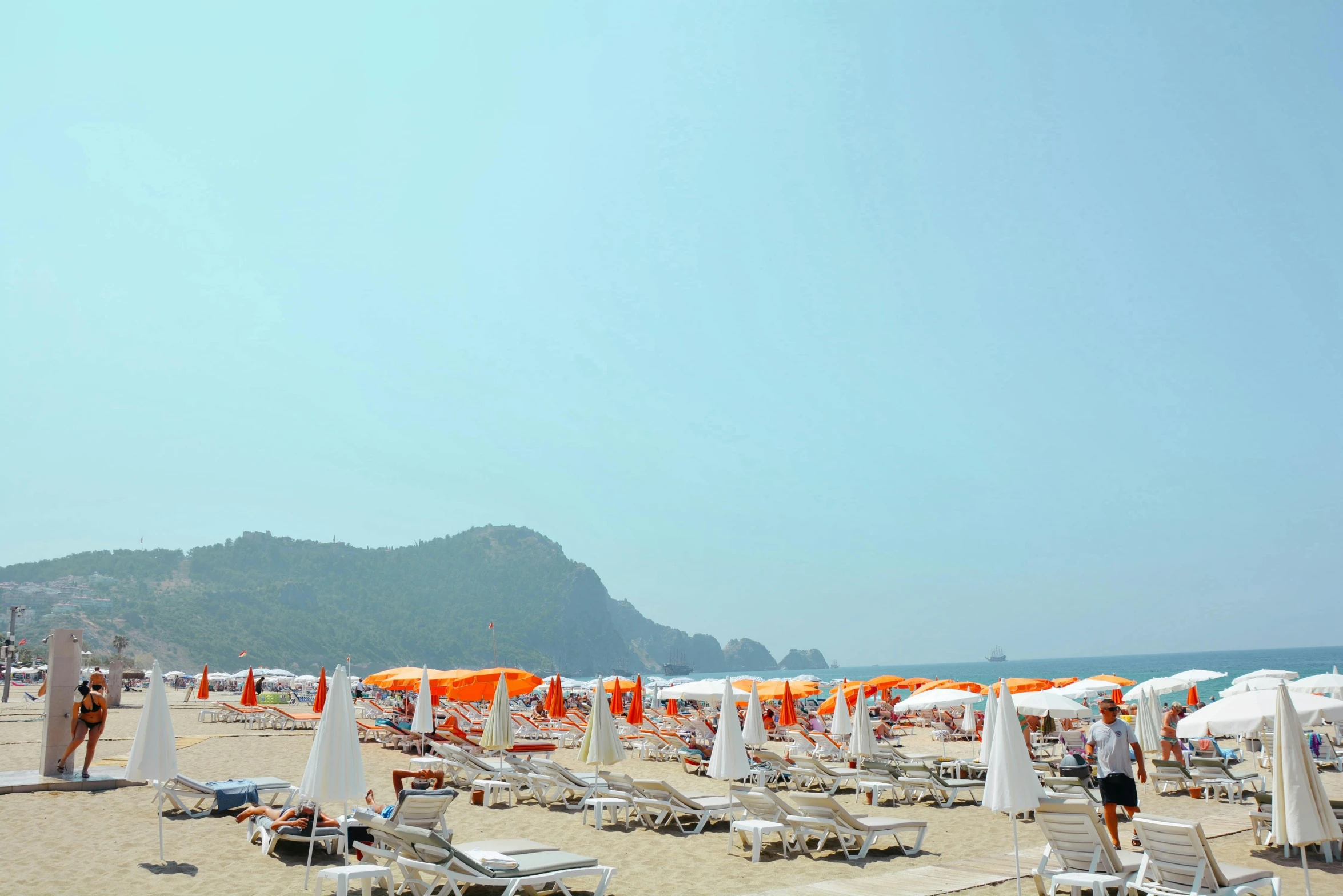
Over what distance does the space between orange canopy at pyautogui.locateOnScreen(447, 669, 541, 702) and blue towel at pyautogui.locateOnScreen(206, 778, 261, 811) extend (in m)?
7.26

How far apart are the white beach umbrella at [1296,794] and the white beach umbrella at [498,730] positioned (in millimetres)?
10102

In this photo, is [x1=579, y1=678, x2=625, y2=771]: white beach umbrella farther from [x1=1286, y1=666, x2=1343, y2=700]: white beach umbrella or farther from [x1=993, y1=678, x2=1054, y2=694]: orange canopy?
[x1=993, y1=678, x2=1054, y2=694]: orange canopy

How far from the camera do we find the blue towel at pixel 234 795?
9617 millimetres

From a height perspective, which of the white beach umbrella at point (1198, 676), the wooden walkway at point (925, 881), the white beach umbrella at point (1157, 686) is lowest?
the wooden walkway at point (925, 881)

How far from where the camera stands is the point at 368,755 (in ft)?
56.0

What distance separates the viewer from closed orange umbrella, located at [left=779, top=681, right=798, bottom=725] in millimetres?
21047

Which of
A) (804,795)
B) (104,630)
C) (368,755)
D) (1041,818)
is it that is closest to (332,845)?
(804,795)

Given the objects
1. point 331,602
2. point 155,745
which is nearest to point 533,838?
point 155,745

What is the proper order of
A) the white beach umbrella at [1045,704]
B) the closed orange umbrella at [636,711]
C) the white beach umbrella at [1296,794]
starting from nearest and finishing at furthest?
the white beach umbrella at [1296,794], the white beach umbrella at [1045,704], the closed orange umbrella at [636,711]

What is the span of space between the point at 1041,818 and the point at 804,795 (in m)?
2.45

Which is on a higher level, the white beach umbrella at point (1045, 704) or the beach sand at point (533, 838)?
the white beach umbrella at point (1045, 704)

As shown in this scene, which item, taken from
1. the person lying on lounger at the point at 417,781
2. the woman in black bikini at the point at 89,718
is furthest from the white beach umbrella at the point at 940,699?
the woman in black bikini at the point at 89,718

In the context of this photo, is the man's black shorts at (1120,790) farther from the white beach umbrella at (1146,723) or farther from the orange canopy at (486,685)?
the orange canopy at (486,685)

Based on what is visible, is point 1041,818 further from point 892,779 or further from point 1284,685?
point 892,779
